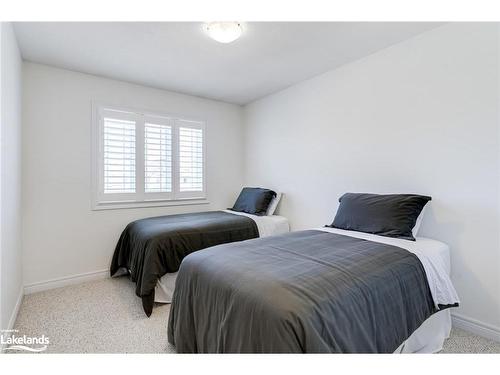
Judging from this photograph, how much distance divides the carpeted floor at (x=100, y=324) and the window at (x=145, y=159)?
99 centimetres

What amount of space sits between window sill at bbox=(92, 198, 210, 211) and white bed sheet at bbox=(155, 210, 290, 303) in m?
0.75

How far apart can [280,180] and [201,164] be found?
117cm

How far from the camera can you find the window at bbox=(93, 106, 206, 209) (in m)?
3.02

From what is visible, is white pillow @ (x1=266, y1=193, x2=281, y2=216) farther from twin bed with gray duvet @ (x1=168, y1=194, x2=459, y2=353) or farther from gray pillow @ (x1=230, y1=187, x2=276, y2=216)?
twin bed with gray duvet @ (x1=168, y1=194, x2=459, y2=353)

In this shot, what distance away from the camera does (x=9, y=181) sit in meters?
1.93

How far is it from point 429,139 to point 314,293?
5.86 ft

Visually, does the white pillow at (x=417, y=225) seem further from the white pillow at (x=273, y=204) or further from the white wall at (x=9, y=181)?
the white wall at (x=9, y=181)

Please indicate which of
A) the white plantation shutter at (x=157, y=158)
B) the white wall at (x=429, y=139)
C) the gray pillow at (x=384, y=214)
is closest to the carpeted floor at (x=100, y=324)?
the white wall at (x=429, y=139)

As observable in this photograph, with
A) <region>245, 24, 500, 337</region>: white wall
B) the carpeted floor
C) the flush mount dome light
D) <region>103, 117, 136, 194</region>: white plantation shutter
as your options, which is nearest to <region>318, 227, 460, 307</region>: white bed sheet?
<region>245, 24, 500, 337</region>: white wall

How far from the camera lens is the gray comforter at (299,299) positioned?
106cm

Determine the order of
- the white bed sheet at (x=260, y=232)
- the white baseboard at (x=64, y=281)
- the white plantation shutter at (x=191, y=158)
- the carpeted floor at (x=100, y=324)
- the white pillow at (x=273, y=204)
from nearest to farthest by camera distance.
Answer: the carpeted floor at (x=100, y=324)
the white bed sheet at (x=260, y=232)
the white baseboard at (x=64, y=281)
the white pillow at (x=273, y=204)
the white plantation shutter at (x=191, y=158)

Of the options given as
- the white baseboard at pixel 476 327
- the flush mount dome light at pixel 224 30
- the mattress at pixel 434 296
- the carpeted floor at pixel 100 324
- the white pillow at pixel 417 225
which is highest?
the flush mount dome light at pixel 224 30
